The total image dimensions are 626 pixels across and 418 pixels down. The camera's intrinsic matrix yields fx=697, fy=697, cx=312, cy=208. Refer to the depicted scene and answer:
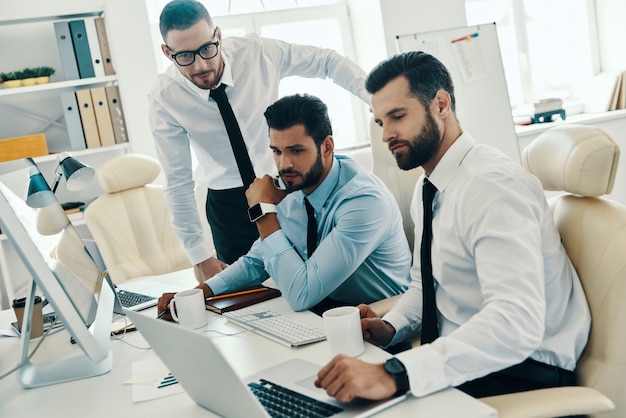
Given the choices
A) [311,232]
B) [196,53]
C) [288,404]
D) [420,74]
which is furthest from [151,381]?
[196,53]

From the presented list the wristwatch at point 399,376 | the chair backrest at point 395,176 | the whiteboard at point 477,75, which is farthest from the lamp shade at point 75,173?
the whiteboard at point 477,75

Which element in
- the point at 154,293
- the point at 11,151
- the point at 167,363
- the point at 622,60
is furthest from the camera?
the point at 622,60

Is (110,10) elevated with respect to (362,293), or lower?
elevated

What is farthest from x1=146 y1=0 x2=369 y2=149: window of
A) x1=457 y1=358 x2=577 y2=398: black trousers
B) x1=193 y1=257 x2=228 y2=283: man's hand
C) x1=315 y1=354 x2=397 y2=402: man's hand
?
x1=315 y1=354 x2=397 y2=402: man's hand

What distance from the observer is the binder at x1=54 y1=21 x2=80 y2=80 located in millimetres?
4070

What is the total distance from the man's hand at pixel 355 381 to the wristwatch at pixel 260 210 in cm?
88

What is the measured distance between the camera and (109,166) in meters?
3.62

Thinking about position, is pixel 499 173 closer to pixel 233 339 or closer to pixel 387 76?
pixel 387 76

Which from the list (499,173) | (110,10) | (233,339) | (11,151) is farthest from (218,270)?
(110,10)

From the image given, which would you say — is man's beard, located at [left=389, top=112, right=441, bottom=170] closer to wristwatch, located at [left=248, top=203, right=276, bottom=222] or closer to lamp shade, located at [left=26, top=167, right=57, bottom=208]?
wristwatch, located at [left=248, top=203, right=276, bottom=222]

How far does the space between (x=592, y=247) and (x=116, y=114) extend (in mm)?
3316

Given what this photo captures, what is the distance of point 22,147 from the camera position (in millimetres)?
4012

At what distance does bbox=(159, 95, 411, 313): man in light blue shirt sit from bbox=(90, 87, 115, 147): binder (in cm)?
230

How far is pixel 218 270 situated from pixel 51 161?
2108 millimetres
